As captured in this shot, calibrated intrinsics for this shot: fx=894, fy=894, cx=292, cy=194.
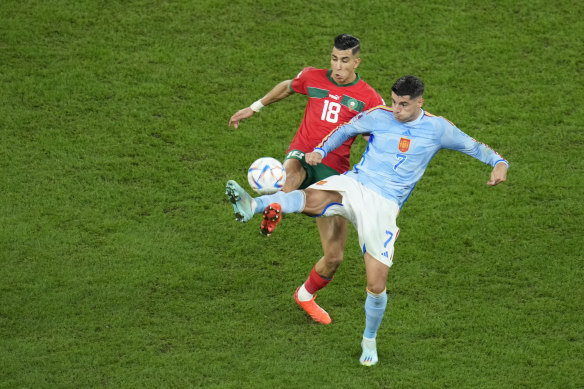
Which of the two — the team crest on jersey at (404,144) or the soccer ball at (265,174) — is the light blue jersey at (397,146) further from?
the soccer ball at (265,174)

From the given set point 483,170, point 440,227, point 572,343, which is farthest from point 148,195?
point 572,343

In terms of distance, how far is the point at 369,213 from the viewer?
25.5 ft

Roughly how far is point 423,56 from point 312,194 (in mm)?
6164

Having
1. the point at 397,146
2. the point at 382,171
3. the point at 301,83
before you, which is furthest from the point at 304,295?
the point at 301,83

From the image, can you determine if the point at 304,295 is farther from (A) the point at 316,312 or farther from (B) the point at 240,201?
(B) the point at 240,201

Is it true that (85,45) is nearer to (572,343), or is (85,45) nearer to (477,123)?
(477,123)

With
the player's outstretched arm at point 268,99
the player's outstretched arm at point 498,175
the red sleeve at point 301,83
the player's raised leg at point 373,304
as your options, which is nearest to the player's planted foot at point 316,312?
the player's raised leg at point 373,304

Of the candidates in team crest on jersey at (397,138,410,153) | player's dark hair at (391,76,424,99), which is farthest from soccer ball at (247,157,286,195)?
player's dark hair at (391,76,424,99)

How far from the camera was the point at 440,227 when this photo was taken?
34.3 ft

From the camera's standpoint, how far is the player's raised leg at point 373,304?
780cm

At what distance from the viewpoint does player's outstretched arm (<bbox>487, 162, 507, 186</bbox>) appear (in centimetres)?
766

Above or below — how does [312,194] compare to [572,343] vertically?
above

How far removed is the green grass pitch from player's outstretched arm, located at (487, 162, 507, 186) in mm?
1743

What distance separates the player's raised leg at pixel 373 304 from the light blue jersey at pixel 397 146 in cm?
62
